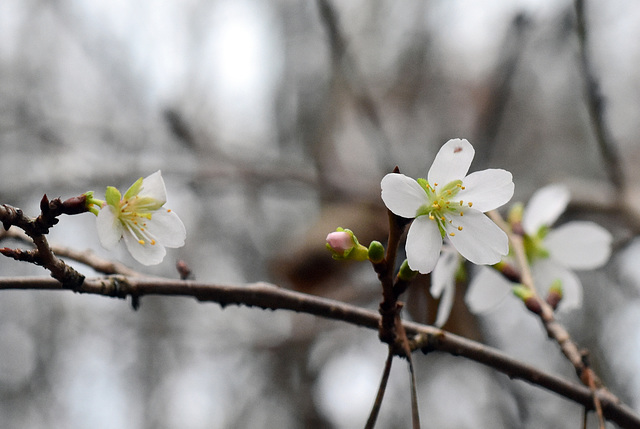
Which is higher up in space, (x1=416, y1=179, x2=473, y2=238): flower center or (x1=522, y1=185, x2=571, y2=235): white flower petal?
(x1=416, y1=179, x2=473, y2=238): flower center

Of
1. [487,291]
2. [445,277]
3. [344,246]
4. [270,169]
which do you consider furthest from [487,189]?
[270,169]

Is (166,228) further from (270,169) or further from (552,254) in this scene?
(270,169)

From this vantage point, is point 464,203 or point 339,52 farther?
point 339,52

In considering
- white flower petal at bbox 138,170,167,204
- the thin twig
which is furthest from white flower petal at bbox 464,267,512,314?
white flower petal at bbox 138,170,167,204

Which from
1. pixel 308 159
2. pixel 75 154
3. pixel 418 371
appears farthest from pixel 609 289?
pixel 75 154

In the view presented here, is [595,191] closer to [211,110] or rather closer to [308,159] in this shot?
[308,159]

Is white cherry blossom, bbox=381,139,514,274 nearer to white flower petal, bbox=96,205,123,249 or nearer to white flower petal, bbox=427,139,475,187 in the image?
white flower petal, bbox=427,139,475,187

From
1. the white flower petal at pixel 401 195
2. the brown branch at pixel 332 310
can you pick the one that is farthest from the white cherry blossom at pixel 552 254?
the white flower petal at pixel 401 195
